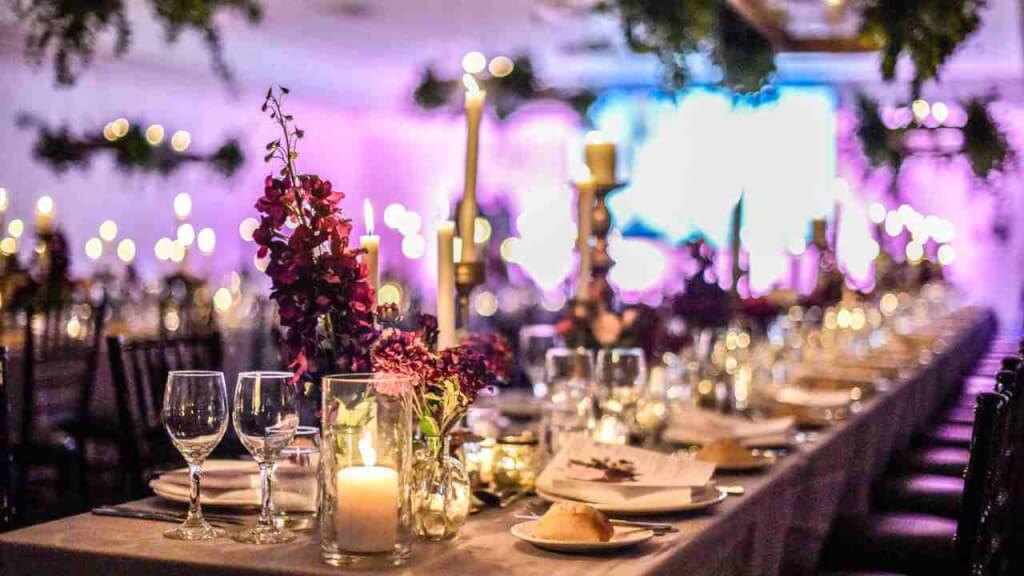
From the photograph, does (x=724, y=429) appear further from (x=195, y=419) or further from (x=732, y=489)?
(x=195, y=419)

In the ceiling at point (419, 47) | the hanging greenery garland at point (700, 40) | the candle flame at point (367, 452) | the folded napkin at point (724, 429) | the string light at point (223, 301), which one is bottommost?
the folded napkin at point (724, 429)

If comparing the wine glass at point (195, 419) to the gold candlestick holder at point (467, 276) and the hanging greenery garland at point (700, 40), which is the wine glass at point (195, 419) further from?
the hanging greenery garland at point (700, 40)

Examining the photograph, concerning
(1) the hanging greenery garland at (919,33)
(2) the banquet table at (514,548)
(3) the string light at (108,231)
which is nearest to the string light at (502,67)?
(1) the hanging greenery garland at (919,33)

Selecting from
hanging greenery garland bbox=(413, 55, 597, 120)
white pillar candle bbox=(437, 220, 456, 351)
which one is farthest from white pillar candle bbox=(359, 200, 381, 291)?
hanging greenery garland bbox=(413, 55, 597, 120)

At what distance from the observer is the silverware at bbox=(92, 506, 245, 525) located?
189 cm

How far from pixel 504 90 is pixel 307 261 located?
442 cm

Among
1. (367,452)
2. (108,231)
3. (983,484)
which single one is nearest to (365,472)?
(367,452)

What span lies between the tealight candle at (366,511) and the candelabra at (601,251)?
→ 1560 mm

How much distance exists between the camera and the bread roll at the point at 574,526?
5.65 ft

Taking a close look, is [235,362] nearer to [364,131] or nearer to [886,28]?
[886,28]

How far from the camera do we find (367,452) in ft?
5.42

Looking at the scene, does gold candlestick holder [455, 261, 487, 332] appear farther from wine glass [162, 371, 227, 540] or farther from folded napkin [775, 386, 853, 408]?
folded napkin [775, 386, 853, 408]

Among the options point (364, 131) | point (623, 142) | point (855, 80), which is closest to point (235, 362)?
point (623, 142)

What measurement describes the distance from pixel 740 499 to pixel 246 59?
12.3 meters
